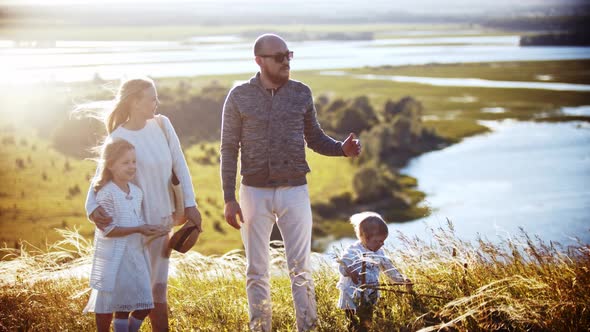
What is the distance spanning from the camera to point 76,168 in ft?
259

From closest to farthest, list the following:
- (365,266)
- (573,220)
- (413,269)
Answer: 1. (365,266)
2. (413,269)
3. (573,220)

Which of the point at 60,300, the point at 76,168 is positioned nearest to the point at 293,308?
the point at 60,300

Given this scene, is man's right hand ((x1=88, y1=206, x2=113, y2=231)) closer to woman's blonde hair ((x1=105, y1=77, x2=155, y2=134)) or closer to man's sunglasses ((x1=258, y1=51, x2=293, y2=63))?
woman's blonde hair ((x1=105, y1=77, x2=155, y2=134))

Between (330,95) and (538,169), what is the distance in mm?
52900

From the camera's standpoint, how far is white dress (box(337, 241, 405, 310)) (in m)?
4.97

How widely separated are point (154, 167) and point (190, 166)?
8096 centimetres

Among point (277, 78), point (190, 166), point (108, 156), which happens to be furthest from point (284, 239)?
point (190, 166)

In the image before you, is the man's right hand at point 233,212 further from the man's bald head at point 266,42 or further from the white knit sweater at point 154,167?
the man's bald head at point 266,42

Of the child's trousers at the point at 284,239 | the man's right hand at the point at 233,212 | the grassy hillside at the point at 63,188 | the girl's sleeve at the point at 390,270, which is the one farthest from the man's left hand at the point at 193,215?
the grassy hillside at the point at 63,188

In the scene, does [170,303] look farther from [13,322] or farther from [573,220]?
[573,220]

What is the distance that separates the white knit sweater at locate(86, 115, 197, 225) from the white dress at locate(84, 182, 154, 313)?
127mm

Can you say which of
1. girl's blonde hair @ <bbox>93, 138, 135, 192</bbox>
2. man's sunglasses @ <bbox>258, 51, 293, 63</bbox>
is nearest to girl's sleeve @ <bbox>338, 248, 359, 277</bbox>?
man's sunglasses @ <bbox>258, 51, 293, 63</bbox>

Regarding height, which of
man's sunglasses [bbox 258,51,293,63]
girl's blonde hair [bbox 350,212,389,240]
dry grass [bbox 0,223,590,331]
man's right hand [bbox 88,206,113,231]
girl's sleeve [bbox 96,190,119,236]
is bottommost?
dry grass [bbox 0,223,590,331]

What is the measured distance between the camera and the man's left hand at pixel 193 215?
4.73 meters
